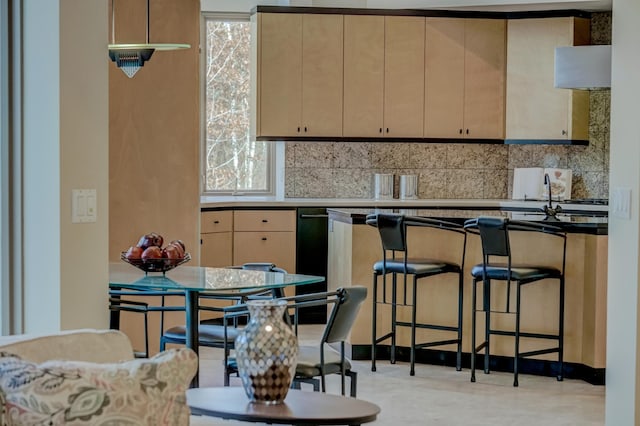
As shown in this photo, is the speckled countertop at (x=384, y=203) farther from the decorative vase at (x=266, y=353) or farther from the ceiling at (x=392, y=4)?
the decorative vase at (x=266, y=353)

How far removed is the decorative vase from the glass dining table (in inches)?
54.2

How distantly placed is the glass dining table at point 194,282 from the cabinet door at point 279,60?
387cm

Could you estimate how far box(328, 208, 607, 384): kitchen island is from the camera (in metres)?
5.96

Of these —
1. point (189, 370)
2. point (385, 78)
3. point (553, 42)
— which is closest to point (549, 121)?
point (553, 42)

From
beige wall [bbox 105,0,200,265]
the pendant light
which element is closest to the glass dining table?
the pendant light

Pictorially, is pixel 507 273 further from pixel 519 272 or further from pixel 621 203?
pixel 621 203

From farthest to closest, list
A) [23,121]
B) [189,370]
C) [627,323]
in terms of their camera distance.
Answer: [627,323], [23,121], [189,370]

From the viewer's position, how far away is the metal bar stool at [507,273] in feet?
19.3

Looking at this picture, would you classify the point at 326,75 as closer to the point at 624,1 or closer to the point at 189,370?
the point at 624,1

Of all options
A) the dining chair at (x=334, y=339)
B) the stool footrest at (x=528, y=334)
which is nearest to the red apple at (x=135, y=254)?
the dining chair at (x=334, y=339)

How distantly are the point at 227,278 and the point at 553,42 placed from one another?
5040mm

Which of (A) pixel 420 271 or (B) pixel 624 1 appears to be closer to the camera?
(B) pixel 624 1

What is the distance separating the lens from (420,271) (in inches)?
241

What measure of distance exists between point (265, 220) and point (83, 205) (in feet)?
15.0
